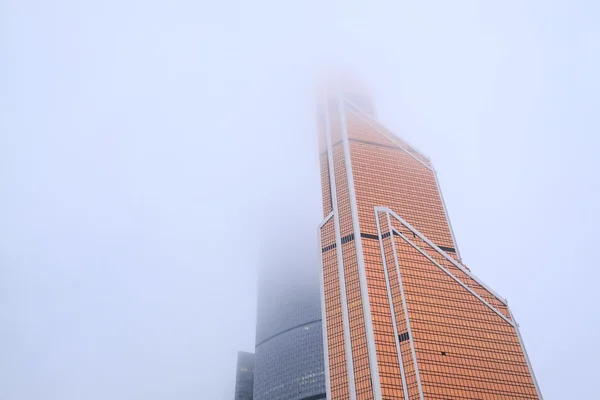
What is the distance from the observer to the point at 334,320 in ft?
502

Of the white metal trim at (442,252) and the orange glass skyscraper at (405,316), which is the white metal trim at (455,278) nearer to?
the orange glass skyscraper at (405,316)

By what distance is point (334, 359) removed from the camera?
144375mm

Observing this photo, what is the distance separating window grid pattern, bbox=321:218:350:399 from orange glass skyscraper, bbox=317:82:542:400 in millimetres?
312

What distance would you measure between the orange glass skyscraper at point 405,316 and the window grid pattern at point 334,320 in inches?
12.3

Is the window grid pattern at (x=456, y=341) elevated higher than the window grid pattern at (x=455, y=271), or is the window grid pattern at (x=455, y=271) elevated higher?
the window grid pattern at (x=455, y=271)

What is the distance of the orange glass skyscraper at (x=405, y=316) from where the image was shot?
441ft

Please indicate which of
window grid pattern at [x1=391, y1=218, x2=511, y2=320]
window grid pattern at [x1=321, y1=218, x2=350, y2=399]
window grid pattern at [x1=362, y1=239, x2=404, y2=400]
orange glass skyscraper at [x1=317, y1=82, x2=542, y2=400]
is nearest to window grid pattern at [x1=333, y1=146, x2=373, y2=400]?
orange glass skyscraper at [x1=317, y1=82, x2=542, y2=400]

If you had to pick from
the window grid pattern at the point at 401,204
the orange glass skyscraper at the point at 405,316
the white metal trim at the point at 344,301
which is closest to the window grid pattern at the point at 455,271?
the orange glass skyscraper at the point at 405,316

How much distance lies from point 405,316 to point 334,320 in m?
22.1

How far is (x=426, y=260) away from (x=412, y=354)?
38.4 m

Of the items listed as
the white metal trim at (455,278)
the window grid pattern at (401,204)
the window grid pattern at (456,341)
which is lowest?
the window grid pattern at (456,341)

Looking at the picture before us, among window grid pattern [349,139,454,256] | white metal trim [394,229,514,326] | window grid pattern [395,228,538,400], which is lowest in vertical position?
window grid pattern [395,228,538,400]

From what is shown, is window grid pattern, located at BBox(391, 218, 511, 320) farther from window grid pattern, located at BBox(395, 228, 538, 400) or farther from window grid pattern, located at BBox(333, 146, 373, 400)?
window grid pattern, located at BBox(333, 146, 373, 400)

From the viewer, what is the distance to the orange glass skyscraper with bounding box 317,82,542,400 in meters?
134
